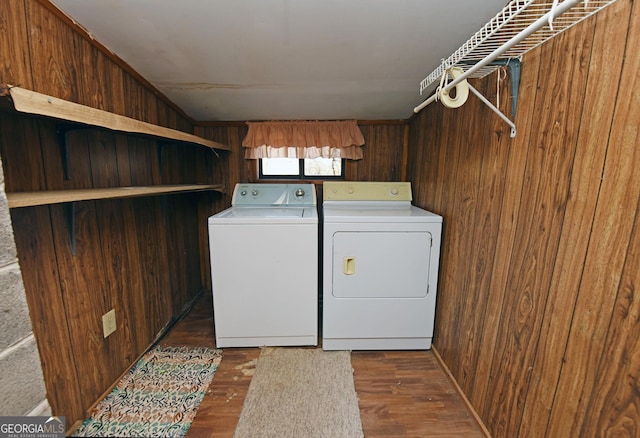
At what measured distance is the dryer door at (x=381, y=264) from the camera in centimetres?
178

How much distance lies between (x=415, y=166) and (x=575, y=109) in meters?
1.55

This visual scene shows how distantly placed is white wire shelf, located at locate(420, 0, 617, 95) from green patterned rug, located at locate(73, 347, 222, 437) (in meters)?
2.14

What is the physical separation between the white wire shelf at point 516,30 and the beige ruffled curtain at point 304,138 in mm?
1375

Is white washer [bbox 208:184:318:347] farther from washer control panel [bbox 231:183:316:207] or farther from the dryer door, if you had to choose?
washer control panel [bbox 231:183:316:207]

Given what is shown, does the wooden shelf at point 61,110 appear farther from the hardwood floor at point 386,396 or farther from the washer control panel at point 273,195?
the hardwood floor at point 386,396

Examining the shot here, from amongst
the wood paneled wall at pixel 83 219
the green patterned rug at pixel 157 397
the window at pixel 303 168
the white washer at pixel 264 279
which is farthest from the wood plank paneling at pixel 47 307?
the window at pixel 303 168

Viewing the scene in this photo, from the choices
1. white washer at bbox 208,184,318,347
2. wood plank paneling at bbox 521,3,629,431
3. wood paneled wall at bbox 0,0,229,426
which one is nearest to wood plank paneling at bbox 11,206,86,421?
wood paneled wall at bbox 0,0,229,426

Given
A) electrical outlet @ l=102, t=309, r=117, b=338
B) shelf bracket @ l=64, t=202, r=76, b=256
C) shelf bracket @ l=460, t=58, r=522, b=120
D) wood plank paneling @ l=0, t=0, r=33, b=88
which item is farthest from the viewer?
electrical outlet @ l=102, t=309, r=117, b=338

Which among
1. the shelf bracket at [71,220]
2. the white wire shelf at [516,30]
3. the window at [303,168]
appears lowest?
the shelf bracket at [71,220]

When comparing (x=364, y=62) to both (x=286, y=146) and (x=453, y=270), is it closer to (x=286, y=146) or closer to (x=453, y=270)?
(x=286, y=146)

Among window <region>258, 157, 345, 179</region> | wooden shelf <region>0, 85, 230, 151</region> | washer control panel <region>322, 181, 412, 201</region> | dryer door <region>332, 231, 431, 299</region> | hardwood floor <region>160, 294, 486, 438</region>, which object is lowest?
hardwood floor <region>160, 294, 486, 438</region>

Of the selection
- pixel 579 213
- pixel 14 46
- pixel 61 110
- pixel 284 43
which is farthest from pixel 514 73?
pixel 14 46

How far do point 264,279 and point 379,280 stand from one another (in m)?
0.81

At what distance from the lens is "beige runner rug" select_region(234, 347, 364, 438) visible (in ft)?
4.40
